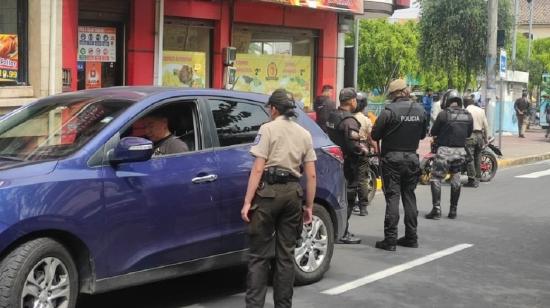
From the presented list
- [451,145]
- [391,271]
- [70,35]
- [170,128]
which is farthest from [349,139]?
[70,35]

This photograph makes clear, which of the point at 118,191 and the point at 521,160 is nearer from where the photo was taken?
the point at 118,191

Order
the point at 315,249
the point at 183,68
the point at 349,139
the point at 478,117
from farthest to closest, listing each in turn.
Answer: the point at 478,117, the point at 183,68, the point at 349,139, the point at 315,249

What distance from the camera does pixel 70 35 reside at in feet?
37.5

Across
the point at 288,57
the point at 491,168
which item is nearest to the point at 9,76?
the point at 288,57

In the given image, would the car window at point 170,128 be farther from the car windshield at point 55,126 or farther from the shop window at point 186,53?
the shop window at point 186,53

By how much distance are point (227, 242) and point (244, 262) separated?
1.08 ft

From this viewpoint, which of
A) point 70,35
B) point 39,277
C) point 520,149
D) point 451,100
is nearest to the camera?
point 39,277

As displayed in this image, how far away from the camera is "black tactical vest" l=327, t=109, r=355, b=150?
8.55 m

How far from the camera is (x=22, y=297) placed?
4473 mm

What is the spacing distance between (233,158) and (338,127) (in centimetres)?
304

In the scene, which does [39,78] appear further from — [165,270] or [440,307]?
[440,307]

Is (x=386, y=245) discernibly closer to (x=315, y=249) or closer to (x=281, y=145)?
(x=315, y=249)

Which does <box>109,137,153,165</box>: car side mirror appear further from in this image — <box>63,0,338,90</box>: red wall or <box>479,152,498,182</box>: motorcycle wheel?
<box>479,152,498,182</box>: motorcycle wheel

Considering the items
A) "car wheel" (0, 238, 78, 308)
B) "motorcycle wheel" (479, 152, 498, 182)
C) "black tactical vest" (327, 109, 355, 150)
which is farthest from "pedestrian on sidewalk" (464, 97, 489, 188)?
"car wheel" (0, 238, 78, 308)
